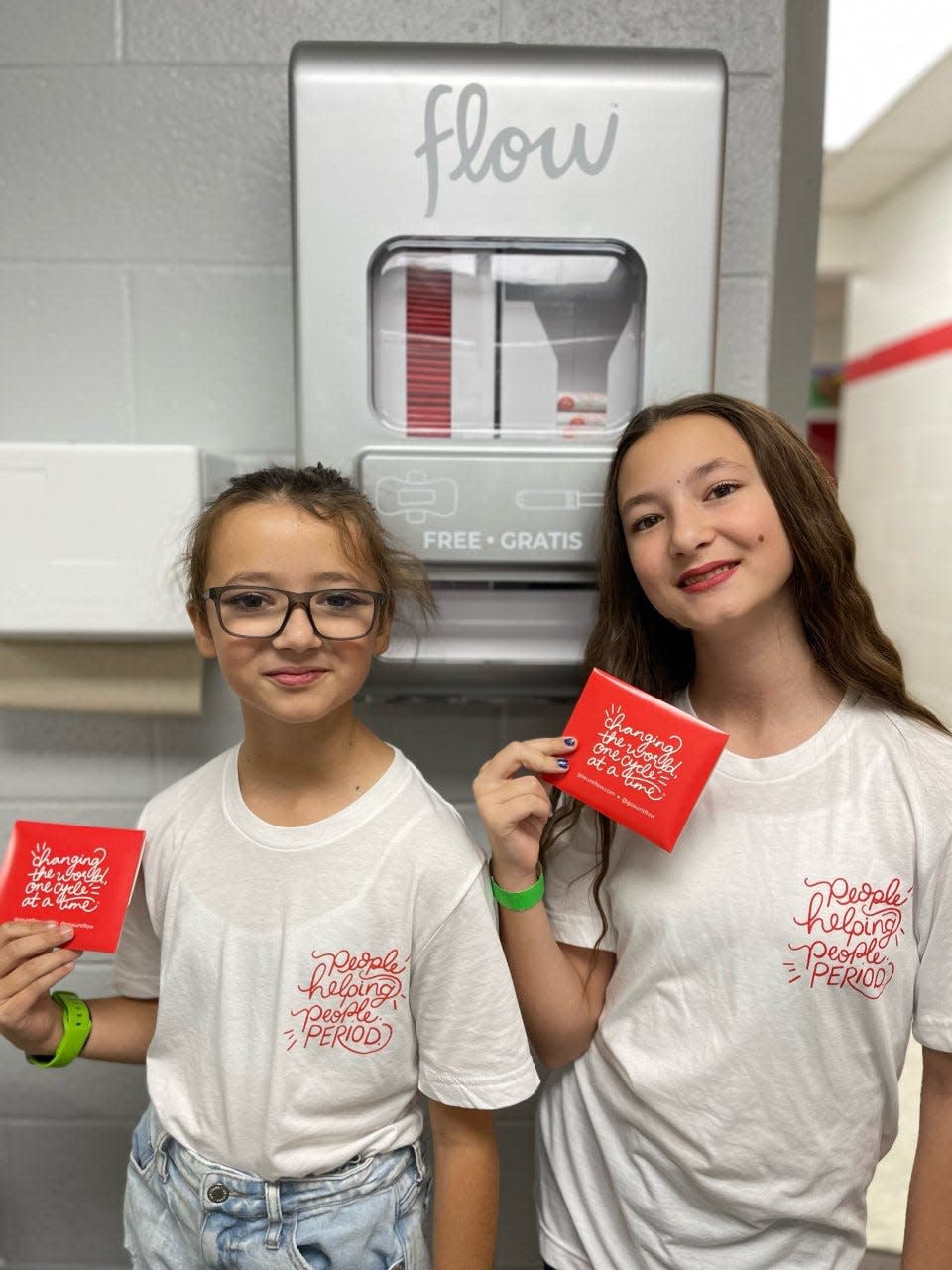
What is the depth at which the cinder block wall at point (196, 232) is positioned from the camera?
1050 mm

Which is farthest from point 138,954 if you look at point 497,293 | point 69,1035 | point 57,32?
point 57,32

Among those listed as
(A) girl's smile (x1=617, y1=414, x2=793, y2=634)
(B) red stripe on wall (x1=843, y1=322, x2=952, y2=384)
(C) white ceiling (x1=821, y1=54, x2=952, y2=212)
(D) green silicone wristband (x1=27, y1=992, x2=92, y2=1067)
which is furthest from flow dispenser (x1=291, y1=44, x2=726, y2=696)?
(B) red stripe on wall (x1=843, y1=322, x2=952, y2=384)

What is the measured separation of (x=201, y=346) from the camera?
1117mm

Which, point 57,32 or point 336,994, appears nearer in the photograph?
point 336,994

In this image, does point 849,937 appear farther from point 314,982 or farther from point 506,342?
point 506,342

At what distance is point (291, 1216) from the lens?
834mm

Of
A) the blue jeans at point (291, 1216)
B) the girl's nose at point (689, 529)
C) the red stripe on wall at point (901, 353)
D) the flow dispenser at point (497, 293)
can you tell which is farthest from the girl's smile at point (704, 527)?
the red stripe on wall at point (901, 353)

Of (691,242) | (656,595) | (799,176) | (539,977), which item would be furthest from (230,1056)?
(799,176)

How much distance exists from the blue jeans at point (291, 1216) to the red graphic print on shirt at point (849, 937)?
436mm

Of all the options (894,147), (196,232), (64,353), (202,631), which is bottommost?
(202,631)

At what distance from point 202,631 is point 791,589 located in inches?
23.7

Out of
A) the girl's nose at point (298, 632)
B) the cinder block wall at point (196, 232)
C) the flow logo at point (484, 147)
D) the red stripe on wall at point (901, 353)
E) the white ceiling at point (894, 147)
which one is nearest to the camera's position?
the girl's nose at point (298, 632)

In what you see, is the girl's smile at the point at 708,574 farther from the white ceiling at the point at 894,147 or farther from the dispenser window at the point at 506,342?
the white ceiling at the point at 894,147

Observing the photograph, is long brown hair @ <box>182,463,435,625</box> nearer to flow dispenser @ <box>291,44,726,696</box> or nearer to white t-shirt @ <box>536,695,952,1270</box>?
flow dispenser @ <box>291,44,726,696</box>
